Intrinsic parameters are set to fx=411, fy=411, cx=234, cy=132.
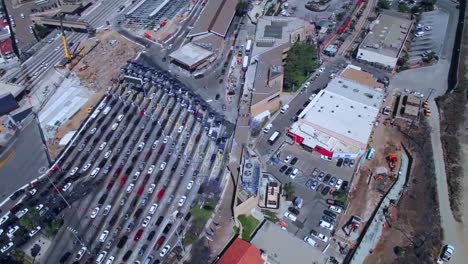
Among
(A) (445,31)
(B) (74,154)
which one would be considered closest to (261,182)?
(B) (74,154)

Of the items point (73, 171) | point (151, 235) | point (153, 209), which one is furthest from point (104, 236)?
point (73, 171)

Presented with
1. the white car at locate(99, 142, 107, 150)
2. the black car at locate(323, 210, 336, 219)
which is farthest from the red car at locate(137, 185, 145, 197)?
the black car at locate(323, 210, 336, 219)

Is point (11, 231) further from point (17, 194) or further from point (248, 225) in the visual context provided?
point (248, 225)

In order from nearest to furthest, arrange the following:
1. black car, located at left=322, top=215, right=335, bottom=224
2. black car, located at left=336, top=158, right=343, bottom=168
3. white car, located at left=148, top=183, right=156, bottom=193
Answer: black car, located at left=322, top=215, right=335, bottom=224 < white car, located at left=148, top=183, right=156, bottom=193 < black car, located at left=336, top=158, right=343, bottom=168

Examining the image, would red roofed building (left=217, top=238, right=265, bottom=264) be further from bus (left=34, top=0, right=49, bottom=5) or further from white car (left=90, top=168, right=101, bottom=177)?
bus (left=34, top=0, right=49, bottom=5)

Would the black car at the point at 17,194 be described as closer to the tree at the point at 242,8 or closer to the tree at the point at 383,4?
the tree at the point at 242,8
